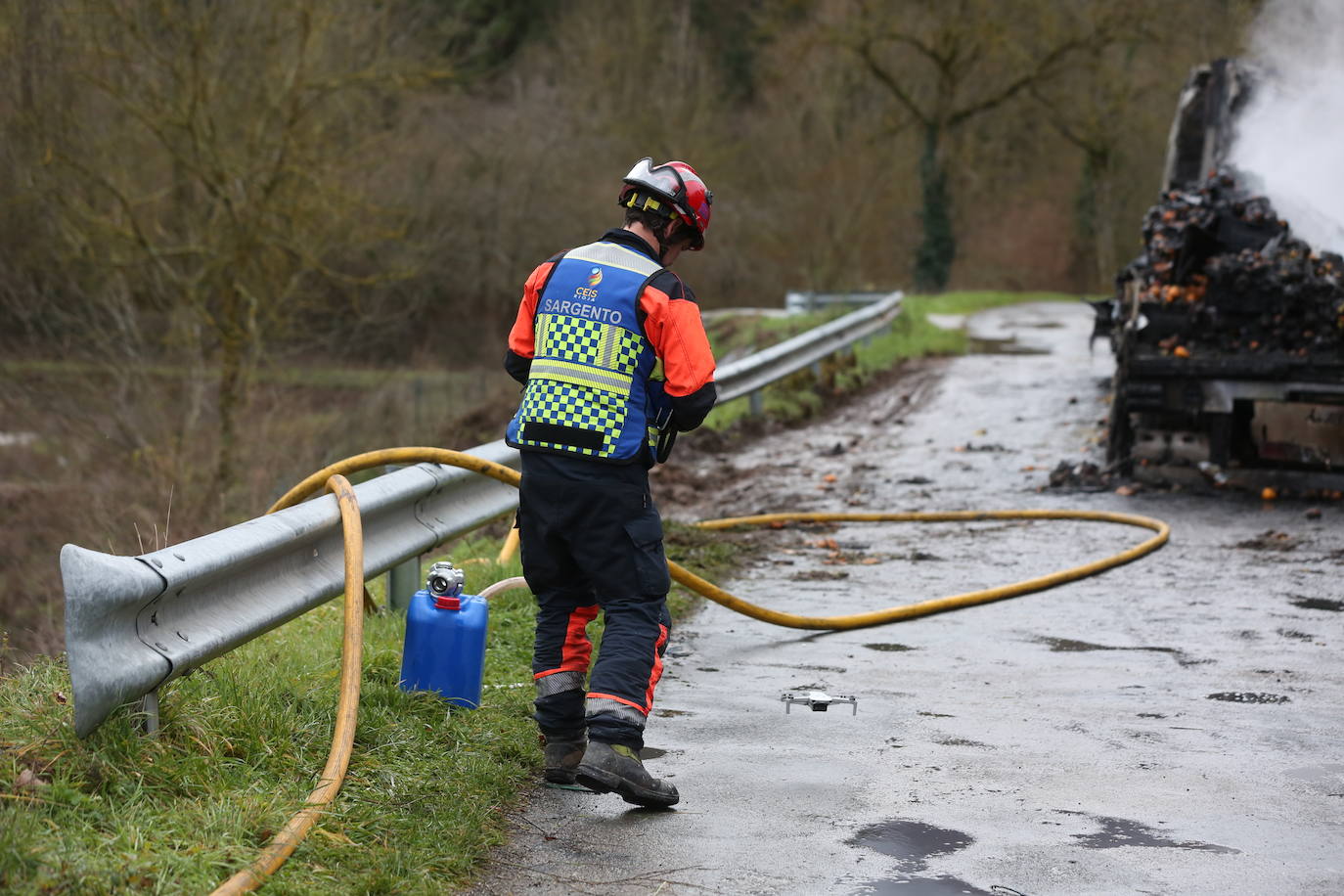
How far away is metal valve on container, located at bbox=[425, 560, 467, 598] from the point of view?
4.99m

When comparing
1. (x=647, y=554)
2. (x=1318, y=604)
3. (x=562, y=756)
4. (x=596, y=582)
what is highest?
(x=647, y=554)

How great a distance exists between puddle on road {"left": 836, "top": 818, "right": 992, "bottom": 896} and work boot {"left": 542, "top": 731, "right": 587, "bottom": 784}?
100 centimetres

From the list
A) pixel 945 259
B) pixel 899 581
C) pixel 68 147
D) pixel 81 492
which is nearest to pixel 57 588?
pixel 81 492

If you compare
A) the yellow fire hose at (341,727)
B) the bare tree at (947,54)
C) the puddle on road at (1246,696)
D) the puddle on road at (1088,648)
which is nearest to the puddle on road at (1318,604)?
the puddle on road at (1088,648)

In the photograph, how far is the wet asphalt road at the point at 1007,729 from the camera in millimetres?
4020

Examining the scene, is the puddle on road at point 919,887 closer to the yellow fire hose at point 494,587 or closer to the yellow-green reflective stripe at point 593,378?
the yellow fire hose at point 494,587

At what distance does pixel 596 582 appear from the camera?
4.73 meters

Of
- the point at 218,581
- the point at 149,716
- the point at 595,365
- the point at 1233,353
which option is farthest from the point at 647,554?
the point at 1233,353

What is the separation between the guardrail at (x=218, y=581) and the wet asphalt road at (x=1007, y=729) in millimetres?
1075

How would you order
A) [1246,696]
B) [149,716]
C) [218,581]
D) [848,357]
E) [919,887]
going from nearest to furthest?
1. [919,887]
2. [149,716]
3. [218,581]
4. [1246,696]
5. [848,357]

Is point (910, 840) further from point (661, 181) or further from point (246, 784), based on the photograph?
point (661, 181)

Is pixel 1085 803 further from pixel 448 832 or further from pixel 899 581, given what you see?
pixel 899 581

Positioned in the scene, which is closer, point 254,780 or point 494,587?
point 254,780

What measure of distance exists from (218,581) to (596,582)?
1168 mm
